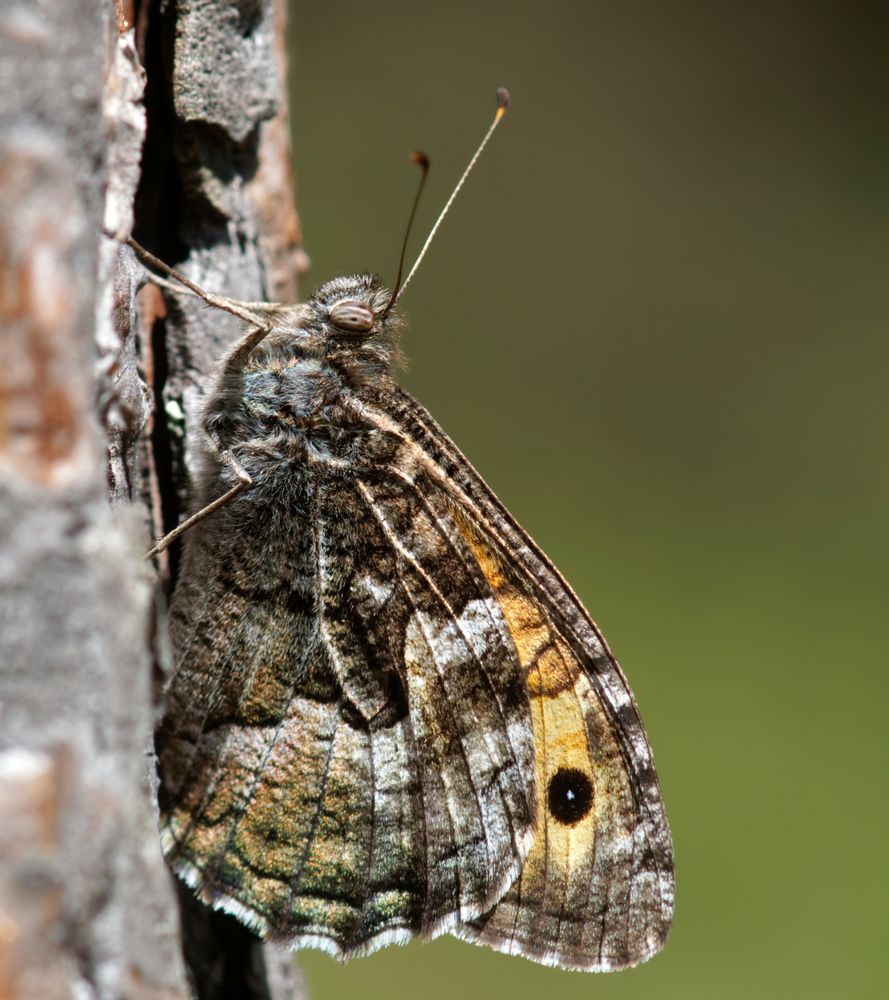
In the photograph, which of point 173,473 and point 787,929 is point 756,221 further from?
point 173,473

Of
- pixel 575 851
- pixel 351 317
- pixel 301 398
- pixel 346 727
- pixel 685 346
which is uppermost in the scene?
pixel 685 346

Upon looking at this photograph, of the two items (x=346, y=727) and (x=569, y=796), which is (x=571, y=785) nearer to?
(x=569, y=796)

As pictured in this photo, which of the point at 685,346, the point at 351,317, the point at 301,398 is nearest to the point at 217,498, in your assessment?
the point at 301,398

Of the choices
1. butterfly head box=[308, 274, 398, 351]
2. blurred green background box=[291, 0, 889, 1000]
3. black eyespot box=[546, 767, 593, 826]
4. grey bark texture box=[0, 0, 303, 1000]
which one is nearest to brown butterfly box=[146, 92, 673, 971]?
black eyespot box=[546, 767, 593, 826]

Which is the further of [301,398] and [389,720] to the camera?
[301,398]

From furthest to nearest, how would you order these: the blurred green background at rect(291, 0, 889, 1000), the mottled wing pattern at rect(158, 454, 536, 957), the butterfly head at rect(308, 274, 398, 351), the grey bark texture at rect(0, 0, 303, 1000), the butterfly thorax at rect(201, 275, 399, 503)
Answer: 1. the blurred green background at rect(291, 0, 889, 1000)
2. the butterfly head at rect(308, 274, 398, 351)
3. the butterfly thorax at rect(201, 275, 399, 503)
4. the mottled wing pattern at rect(158, 454, 536, 957)
5. the grey bark texture at rect(0, 0, 303, 1000)

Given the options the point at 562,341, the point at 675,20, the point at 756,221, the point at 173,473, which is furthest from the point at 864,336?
the point at 173,473

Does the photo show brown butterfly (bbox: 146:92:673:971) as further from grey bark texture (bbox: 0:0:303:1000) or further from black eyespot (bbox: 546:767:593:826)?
grey bark texture (bbox: 0:0:303:1000)
